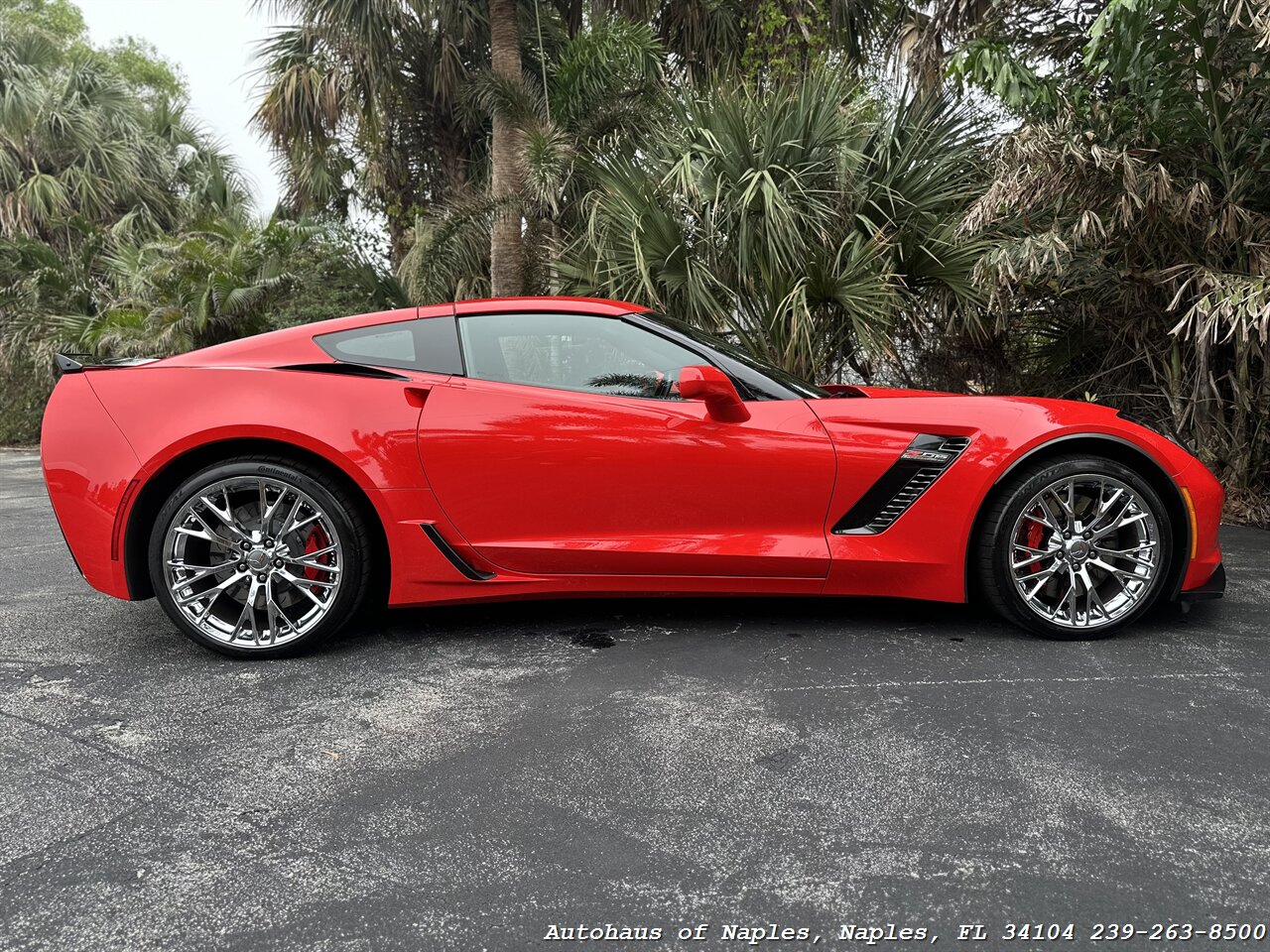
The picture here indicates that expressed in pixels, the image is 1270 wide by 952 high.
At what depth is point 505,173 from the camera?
34.9 feet

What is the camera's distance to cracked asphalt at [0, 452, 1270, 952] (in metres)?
1.93

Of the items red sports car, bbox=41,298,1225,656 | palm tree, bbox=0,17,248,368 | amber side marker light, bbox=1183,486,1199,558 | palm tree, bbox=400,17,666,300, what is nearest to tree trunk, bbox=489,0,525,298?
palm tree, bbox=400,17,666,300

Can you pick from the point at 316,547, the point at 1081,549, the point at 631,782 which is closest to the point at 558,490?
the point at 316,547

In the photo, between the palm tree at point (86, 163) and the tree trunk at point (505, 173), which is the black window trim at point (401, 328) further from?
the palm tree at point (86, 163)

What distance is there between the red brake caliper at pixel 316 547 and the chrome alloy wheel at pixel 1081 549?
8.18ft

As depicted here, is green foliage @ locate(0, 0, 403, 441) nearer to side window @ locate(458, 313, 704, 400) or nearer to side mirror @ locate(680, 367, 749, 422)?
side window @ locate(458, 313, 704, 400)

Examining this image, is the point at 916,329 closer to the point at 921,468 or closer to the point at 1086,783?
the point at 921,468

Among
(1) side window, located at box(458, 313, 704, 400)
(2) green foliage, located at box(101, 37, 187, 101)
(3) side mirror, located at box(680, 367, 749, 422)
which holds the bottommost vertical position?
(3) side mirror, located at box(680, 367, 749, 422)

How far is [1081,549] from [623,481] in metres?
1.70

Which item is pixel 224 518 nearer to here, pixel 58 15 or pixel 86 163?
pixel 86 163

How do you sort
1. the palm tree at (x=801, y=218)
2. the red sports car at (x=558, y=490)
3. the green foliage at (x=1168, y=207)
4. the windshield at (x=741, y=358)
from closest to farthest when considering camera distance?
1. the red sports car at (x=558, y=490)
2. the windshield at (x=741, y=358)
3. the green foliage at (x=1168, y=207)
4. the palm tree at (x=801, y=218)

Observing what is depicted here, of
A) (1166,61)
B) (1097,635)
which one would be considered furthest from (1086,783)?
(1166,61)

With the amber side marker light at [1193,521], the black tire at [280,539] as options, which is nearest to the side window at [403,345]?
the black tire at [280,539]

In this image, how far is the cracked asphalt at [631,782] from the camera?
6.34 feet
